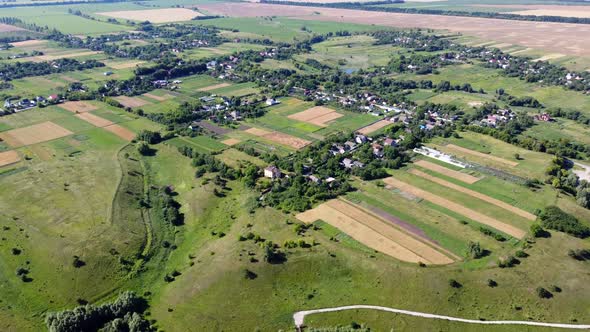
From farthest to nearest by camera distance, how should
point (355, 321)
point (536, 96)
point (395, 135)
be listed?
1. point (536, 96)
2. point (395, 135)
3. point (355, 321)

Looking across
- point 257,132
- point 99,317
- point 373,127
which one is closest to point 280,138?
point 257,132

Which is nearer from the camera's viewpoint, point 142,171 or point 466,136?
point 142,171

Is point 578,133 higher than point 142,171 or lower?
higher

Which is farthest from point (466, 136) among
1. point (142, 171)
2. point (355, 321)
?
point (142, 171)

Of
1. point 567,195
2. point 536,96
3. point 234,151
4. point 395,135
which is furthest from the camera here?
point 536,96

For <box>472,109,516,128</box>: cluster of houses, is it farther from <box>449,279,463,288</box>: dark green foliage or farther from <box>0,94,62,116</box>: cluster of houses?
<box>0,94,62,116</box>: cluster of houses

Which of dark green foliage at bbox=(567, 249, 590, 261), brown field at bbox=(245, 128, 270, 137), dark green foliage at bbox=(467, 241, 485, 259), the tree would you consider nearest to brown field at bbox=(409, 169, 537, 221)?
dark green foliage at bbox=(567, 249, 590, 261)

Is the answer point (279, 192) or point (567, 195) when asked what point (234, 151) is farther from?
point (567, 195)

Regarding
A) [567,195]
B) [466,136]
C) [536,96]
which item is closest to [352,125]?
[466,136]
